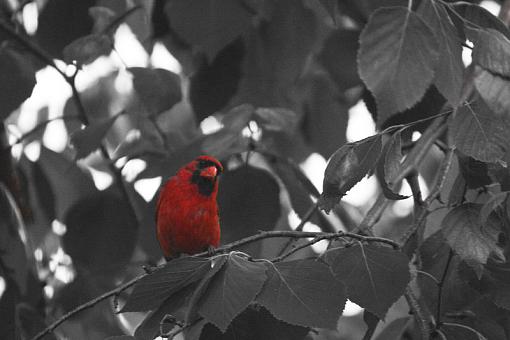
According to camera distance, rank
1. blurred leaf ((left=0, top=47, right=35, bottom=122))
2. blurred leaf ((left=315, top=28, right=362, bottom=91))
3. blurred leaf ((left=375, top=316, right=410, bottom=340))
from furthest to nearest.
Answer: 1. blurred leaf ((left=315, top=28, right=362, bottom=91))
2. blurred leaf ((left=0, top=47, right=35, bottom=122))
3. blurred leaf ((left=375, top=316, right=410, bottom=340))

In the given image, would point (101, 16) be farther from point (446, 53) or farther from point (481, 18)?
point (446, 53)

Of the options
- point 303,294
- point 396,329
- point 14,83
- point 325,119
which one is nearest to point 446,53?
point 303,294

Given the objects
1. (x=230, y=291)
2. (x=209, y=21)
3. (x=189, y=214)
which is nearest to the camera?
(x=230, y=291)

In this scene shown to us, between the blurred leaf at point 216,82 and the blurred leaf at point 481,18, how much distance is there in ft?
5.56

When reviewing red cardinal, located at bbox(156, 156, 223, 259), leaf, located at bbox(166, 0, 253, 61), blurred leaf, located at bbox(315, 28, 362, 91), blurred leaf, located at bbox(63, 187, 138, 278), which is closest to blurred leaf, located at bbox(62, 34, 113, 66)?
leaf, located at bbox(166, 0, 253, 61)

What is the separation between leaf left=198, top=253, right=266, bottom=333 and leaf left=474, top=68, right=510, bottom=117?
2.20 ft

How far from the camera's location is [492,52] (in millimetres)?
2080

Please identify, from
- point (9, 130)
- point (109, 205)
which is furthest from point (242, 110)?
point (9, 130)

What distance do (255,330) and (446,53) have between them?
35.2 inches

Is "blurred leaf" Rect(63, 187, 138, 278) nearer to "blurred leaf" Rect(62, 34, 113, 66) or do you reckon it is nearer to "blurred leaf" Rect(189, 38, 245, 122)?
"blurred leaf" Rect(189, 38, 245, 122)

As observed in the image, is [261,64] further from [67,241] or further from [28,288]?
[28,288]

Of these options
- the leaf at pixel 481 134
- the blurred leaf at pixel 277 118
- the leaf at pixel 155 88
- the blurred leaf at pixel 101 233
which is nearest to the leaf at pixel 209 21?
the leaf at pixel 155 88

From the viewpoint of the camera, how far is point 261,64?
4.20 meters

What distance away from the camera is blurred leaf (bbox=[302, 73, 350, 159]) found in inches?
170
